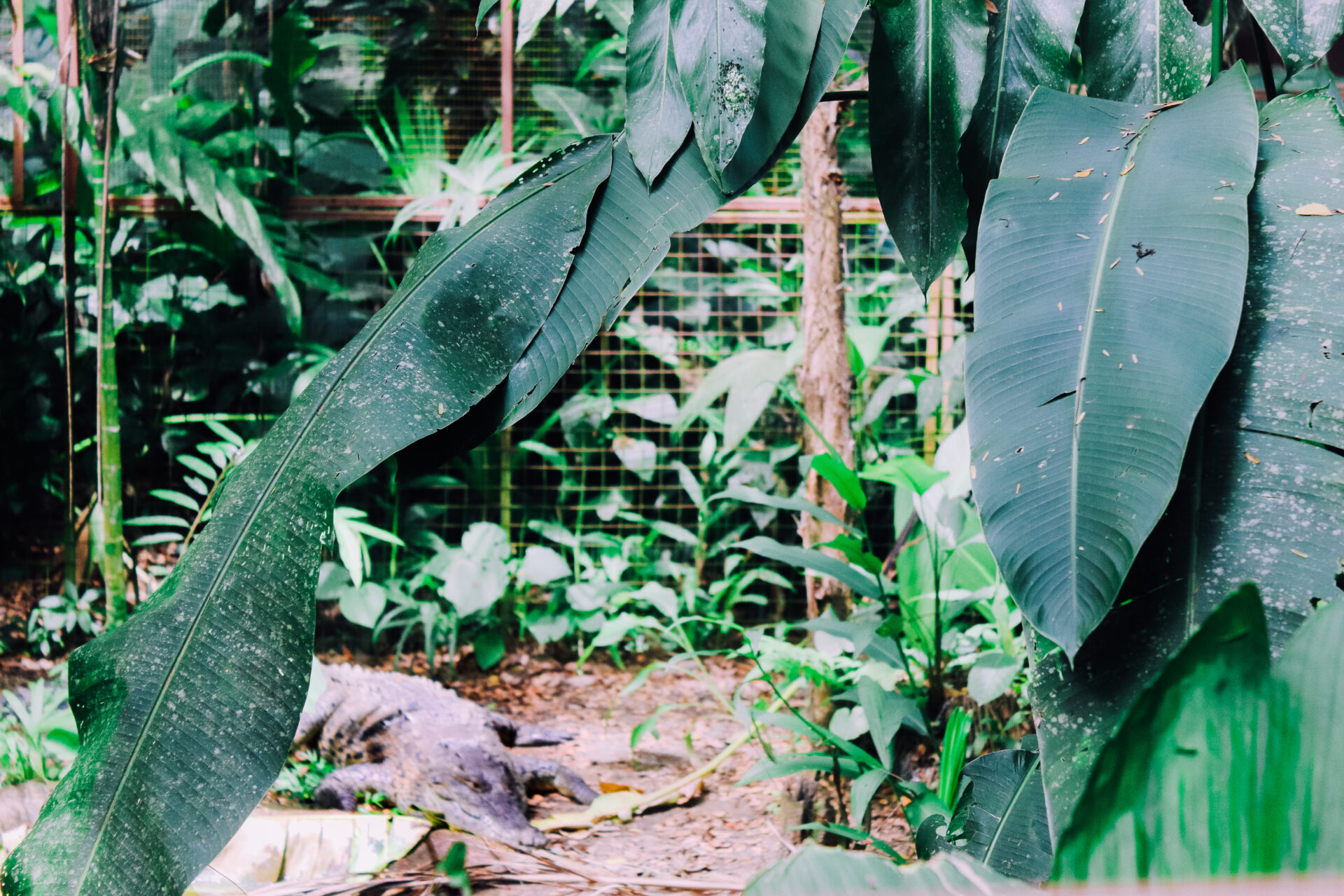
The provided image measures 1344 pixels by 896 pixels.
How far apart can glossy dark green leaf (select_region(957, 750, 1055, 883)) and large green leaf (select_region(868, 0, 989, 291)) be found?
409mm

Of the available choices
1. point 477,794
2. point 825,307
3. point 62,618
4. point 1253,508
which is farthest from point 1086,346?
point 62,618

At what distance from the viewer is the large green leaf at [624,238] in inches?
23.6

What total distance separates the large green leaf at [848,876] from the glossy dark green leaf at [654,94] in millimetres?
476

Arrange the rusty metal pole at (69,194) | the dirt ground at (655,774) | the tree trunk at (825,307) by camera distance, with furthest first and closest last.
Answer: the rusty metal pole at (69,194) → the tree trunk at (825,307) → the dirt ground at (655,774)

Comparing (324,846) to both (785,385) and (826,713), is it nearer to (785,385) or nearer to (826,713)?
(826,713)

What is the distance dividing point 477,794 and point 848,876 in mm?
1401

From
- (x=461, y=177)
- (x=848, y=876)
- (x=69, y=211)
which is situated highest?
(x=461, y=177)

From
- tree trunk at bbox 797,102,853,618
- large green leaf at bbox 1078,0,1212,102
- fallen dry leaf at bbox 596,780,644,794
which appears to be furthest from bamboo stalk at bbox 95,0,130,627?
large green leaf at bbox 1078,0,1212,102

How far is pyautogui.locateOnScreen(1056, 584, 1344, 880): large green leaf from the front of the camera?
0.30 m

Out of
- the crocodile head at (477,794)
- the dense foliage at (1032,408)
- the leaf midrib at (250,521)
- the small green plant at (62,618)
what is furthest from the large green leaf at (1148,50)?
the small green plant at (62,618)

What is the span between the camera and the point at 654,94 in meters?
0.68

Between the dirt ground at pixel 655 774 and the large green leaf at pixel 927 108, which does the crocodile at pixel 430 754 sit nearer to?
the dirt ground at pixel 655 774

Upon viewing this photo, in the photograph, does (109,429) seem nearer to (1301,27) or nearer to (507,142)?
(507,142)

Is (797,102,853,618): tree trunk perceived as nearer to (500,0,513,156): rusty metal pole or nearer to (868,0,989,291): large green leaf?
(868,0,989,291): large green leaf
